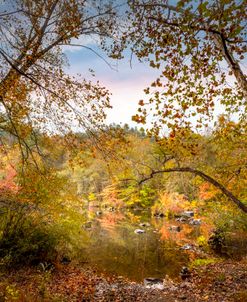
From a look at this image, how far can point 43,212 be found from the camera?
12.9 meters

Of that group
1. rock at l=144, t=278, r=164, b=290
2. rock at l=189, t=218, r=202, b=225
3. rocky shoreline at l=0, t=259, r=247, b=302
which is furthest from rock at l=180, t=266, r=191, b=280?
rock at l=189, t=218, r=202, b=225

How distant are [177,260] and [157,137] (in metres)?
10.6

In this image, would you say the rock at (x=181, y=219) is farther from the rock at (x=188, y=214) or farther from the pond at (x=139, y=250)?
the pond at (x=139, y=250)

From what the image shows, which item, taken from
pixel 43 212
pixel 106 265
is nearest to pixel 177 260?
pixel 106 265

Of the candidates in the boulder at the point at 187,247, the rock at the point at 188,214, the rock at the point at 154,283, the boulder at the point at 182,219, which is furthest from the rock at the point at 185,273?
the rock at the point at 188,214

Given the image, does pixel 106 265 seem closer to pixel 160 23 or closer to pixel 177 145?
pixel 177 145

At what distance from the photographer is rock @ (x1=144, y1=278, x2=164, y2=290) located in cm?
1116

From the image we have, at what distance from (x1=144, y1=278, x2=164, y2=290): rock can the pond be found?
0.69m

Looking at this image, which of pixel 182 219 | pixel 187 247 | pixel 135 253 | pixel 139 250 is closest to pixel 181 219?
pixel 182 219

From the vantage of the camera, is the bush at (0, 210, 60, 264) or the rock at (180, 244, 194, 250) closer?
the bush at (0, 210, 60, 264)

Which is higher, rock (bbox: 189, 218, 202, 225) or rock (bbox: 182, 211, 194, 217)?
rock (bbox: 182, 211, 194, 217)

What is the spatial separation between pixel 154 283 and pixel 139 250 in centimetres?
618

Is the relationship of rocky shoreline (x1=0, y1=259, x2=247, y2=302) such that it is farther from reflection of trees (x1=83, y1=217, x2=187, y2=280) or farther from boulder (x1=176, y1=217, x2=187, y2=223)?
boulder (x1=176, y1=217, x2=187, y2=223)

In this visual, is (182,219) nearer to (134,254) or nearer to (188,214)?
(188,214)
